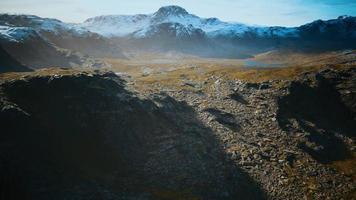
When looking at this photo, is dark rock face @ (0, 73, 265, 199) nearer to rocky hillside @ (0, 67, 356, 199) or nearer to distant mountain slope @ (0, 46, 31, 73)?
rocky hillside @ (0, 67, 356, 199)

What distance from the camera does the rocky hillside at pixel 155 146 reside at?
47.2 m

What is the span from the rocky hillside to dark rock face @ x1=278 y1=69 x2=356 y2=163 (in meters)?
0.32

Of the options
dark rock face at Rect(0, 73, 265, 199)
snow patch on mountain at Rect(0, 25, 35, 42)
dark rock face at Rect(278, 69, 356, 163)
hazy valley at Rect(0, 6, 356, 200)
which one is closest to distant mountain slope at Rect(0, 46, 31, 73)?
hazy valley at Rect(0, 6, 356, 200)

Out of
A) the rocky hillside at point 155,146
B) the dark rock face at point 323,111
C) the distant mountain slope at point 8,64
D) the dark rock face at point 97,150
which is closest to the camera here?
the dark rock face at point 97,150

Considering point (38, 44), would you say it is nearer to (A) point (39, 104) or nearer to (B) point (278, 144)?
(A) point (39, 104)

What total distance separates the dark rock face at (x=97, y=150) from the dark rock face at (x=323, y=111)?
67.8ft

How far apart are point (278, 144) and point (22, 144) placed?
47.1m

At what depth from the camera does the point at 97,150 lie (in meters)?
54.5

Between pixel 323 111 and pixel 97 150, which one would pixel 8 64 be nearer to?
pixel 97 150

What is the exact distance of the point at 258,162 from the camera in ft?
185

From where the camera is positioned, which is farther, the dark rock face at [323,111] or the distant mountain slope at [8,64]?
the distant mountain slope at [8,64]

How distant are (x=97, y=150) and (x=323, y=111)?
185 feet

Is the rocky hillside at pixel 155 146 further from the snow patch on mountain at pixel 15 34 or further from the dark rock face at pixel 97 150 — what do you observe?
the snow patch on mountain at pixel 15 34

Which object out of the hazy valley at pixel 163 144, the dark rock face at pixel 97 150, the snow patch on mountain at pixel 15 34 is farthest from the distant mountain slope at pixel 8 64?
the snow patch on mountain at pixel 15 34
